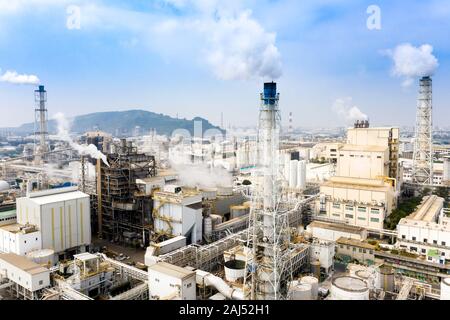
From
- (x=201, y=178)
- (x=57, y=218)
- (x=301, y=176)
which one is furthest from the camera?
(x=301, y=176)

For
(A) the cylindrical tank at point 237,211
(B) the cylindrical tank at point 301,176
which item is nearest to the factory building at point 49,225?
(A) the cylindrical tank at point 237,211

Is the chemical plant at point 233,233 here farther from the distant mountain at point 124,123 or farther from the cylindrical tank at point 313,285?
the distant mountain at point 124,123

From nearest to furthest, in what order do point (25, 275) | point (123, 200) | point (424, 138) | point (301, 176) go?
point (25, 275) < point (123, 200) < point (301, 176) < point (424, 138)

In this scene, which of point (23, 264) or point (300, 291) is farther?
point (23, 264)

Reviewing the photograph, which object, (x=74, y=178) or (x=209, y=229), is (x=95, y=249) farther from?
(x=74, y=178)

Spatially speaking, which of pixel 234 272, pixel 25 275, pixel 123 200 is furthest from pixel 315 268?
pixel 25 275

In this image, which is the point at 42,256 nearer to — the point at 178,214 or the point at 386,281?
the point at 178,214

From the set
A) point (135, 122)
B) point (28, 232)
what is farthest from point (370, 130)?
point (135, 122)
